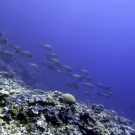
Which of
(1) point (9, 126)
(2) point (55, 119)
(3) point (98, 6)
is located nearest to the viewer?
(1) point (9, 126)

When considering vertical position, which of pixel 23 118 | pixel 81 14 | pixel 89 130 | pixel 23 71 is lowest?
pixel 23 71

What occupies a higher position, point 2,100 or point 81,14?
point 81,14

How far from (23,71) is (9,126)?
780 inches

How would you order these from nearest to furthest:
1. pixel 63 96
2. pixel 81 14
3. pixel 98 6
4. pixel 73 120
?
pixel 73 120 → pixel 63 96 → pixel 98 6 → pixel 81 14

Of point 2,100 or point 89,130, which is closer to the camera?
point 2,100

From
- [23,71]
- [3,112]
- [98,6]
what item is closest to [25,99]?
[3,112]

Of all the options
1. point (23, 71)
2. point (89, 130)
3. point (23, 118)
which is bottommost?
point (23, 71)

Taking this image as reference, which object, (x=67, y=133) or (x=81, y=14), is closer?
(x=67, y=133)

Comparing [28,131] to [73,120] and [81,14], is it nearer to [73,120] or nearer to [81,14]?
[73,120]

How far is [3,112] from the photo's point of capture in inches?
115

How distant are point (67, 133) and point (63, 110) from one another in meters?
0.66

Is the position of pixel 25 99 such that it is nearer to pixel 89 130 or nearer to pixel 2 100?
pixel 2 100

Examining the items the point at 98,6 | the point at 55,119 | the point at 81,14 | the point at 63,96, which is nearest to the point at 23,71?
the point at 63,96

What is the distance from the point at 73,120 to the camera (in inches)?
152
